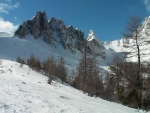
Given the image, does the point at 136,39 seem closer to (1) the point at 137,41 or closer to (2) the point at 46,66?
(1) the point at 137,41

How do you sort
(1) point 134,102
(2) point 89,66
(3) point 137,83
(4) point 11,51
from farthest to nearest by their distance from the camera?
(4) point 11,51, (2) point 89,66, (1) point 134,102, (3) point 137,83

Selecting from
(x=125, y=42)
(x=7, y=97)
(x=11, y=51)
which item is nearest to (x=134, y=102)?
(x=125, y=42)

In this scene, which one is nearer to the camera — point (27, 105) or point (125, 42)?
point (27, 105)

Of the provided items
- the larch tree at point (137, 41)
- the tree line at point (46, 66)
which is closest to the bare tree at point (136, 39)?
the larch tree at point (137, 41)

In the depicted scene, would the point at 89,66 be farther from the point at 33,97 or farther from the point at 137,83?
the point at 33,97

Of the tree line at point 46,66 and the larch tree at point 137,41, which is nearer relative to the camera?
the larch tree at point 137,41

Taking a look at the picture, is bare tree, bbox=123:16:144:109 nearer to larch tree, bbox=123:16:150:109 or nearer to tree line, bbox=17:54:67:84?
larch tree, bbox=123:16:150:109

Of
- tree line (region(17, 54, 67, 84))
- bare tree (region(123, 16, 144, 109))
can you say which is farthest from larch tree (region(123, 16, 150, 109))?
tree line (region(17, 54, 67, 84))

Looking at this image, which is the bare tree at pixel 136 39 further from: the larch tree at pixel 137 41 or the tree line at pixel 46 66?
the tree line at pixel 46 66

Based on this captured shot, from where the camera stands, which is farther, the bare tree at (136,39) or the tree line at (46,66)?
the tree line at (46,66)

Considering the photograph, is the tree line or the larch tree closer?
the larch tree

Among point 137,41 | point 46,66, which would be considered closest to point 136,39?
point 137,41

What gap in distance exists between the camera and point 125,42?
76.8 feet

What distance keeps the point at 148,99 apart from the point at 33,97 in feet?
47.2
